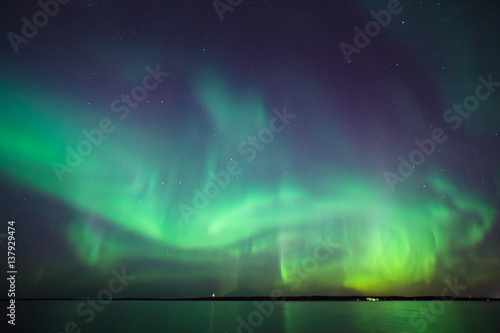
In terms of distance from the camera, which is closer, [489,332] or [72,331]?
[72,331]

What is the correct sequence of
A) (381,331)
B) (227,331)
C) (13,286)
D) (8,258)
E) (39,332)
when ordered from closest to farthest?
(8,258), (13,286), (39,332), (227,331), (381,331)

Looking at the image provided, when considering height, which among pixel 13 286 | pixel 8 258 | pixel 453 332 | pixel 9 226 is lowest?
pixel 453 332

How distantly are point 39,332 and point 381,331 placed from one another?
31.1 metres

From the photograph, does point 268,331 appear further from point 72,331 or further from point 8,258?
point 8,258

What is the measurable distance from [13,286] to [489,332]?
38.3 meters

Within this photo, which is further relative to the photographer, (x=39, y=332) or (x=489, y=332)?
(x=489, y=332)

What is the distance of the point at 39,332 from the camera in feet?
91.1

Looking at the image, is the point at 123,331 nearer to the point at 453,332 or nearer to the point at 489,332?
the point at 453,332

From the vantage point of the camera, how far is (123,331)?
98.2 feet

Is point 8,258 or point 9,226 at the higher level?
point 9,226

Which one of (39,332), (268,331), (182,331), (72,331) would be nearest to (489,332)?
(268,331)

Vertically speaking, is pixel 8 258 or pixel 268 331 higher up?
pixel 8 258

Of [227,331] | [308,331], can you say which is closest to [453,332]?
[308,331]

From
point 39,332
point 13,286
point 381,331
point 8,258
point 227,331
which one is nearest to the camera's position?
point 8,258
